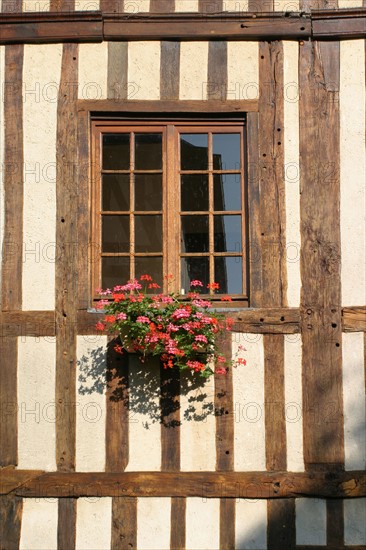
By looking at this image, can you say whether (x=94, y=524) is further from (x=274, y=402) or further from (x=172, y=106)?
(x=172, y=106)

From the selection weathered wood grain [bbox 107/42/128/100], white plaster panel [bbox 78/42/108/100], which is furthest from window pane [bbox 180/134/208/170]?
white plaster panel [bbox 78/42/108/100]

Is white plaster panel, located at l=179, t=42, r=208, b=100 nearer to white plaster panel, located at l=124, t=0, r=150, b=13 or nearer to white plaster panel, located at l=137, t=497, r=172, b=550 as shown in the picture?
white plaster panel, located at l=124, t=0, r=150, b=13

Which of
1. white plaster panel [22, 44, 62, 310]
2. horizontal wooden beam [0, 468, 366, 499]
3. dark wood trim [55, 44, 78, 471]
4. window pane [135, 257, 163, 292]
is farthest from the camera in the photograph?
window pane [135, 257, 163, 292]

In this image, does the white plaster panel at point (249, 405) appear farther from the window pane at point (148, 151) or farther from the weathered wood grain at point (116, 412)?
the window pane at point (148, 151)

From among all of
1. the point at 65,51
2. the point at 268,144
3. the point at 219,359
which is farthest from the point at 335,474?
the point at 65,51

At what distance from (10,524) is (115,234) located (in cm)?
210

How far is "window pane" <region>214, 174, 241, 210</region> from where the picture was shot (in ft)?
17.9

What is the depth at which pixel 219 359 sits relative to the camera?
5.05m

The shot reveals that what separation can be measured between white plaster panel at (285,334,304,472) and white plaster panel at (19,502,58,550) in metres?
1.61

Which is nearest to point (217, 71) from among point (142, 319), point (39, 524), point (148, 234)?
point (148, 234)

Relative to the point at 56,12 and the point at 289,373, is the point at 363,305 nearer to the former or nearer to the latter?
the point at 289,373

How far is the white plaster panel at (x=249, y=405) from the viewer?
5117 mm

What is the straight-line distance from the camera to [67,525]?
5.10m

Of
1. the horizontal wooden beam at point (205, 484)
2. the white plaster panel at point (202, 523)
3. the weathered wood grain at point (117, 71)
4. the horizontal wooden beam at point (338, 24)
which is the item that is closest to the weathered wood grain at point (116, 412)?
the horizontal wooden beam at point (205, 484)
